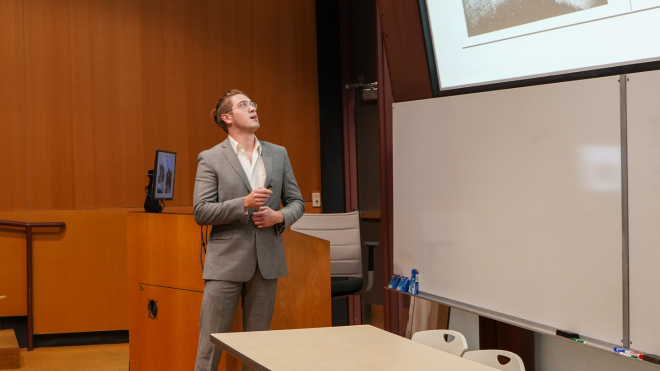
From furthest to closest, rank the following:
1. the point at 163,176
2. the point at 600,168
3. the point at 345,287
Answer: the point at 345,287 < the point at 163,176 < the point at 600,168

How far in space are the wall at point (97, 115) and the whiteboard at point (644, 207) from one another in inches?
152

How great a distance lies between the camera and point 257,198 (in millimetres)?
2637

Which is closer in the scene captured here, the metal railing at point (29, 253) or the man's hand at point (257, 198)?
the man's hand at point (257, 198)

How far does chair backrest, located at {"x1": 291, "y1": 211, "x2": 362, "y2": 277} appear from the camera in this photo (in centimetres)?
452

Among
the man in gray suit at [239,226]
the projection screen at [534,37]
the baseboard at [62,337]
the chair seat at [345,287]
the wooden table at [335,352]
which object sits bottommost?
the baseboard at [62,337]

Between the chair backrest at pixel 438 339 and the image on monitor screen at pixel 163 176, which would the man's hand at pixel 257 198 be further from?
the image on monitor screen at pixel 163 176

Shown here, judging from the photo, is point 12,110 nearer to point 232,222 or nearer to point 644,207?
point 232,222

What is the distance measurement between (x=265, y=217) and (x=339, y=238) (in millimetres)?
1850

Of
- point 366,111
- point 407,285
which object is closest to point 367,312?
point 366,111

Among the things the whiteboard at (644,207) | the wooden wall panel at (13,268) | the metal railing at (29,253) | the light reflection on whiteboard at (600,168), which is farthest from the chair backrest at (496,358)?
the wooden wall panel at (13,268)

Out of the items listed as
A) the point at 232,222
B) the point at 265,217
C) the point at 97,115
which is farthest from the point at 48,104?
the point at 265,217

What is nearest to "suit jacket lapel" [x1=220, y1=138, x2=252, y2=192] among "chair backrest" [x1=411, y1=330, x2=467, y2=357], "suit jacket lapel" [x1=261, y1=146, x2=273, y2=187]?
"suit jacket lapel" [x1=261, y1=146, x2=273, y2=187]

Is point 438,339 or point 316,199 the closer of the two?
point 438,339

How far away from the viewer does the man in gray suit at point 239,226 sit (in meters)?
2.74
